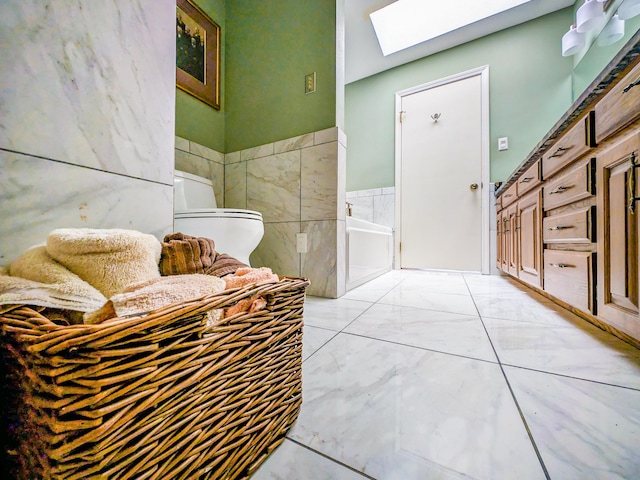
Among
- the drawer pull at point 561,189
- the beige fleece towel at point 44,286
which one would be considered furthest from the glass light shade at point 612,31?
the beige fleece towel at point 44,286

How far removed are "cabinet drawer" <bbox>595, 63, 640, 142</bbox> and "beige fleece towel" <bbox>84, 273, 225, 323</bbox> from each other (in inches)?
44.6

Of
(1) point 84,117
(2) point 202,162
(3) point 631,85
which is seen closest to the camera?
(1) point 84,117

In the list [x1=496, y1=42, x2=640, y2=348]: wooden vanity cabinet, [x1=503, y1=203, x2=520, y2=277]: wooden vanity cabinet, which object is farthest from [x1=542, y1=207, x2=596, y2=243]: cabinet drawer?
[x1=503, y1=203, x2=520, y2=277]: wooden vanity cabinet

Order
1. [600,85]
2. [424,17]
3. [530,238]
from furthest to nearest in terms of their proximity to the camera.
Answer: [424,17]
[530,238]
[600,85]

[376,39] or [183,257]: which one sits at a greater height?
[376,39]

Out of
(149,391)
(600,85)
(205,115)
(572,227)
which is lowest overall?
(149,391)

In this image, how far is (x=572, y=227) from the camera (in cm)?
95

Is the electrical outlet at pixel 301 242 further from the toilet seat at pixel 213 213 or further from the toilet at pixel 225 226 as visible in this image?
the toilet seat at pixel 213 213

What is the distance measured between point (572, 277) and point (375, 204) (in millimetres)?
1927

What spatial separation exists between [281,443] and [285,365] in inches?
5.2

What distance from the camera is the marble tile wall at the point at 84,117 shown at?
446mm

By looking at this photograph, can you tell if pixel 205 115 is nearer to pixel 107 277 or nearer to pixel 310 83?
pixel 310 83

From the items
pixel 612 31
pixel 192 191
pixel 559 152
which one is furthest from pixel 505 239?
pixel 192 191

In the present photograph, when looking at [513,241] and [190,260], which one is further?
[513,241]
